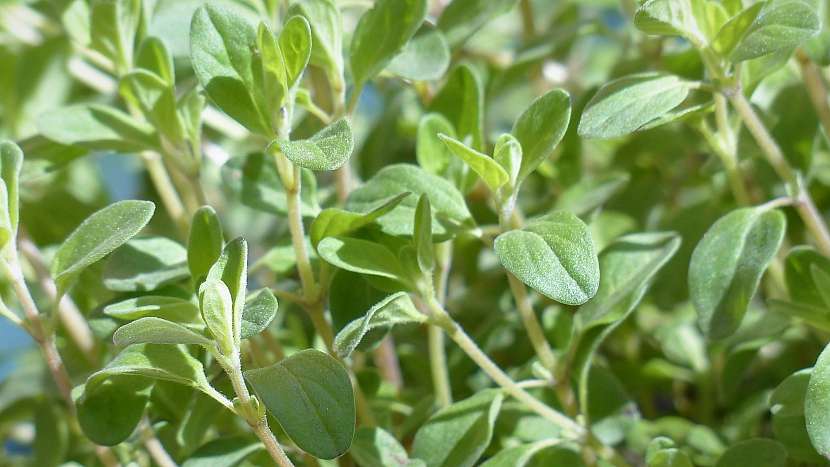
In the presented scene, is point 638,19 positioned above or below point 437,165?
above

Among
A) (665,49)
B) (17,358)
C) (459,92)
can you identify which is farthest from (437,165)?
(17,358)

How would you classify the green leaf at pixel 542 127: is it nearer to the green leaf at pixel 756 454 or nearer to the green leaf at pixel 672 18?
the green leaf at pixel 672 18

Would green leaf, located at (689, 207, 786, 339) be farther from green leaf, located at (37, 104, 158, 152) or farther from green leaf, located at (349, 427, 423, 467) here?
green leaf, located at (37, 104, 158, 152)

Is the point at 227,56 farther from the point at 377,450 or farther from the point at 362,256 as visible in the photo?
the point at 377,450

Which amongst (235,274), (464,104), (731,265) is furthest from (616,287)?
(235,274)

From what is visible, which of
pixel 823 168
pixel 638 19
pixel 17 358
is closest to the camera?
pixel 638 19

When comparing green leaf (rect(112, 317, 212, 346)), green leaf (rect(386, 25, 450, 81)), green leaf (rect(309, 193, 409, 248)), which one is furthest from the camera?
green leaf (rect(386, 25, 450, 81))

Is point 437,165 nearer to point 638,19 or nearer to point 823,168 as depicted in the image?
point 638,19

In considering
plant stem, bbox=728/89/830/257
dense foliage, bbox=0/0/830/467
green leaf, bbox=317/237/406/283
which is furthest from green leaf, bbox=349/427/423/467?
plant stem, bbox=728/89/830/257
